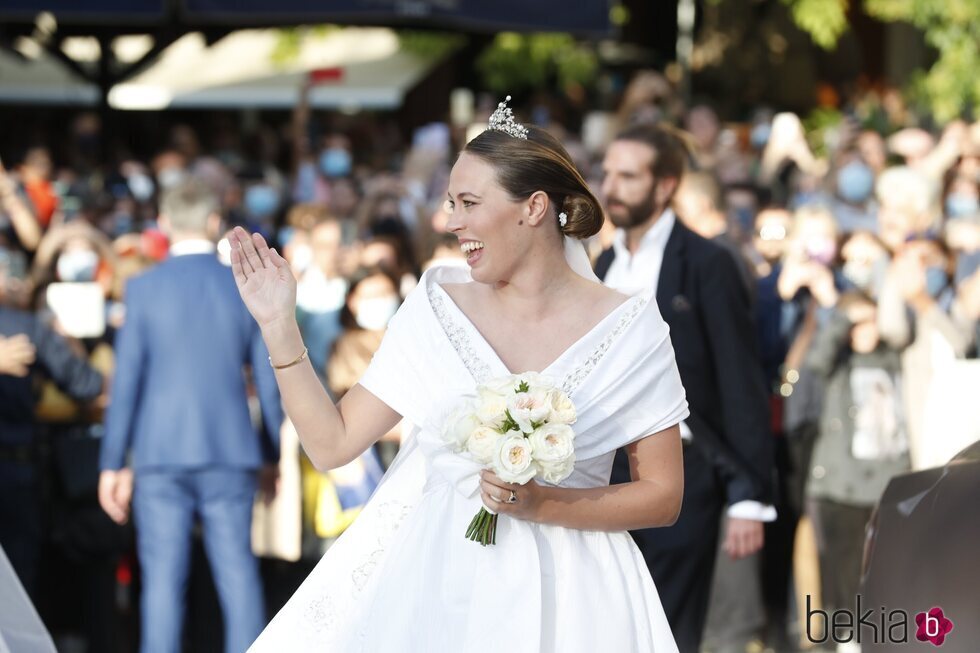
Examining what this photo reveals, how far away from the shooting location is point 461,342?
162 inches

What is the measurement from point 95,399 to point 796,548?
12.4 feet

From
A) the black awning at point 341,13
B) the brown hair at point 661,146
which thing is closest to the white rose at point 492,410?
the brown hair at point 661,146

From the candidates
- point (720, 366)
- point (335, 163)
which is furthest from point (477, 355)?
point (335, 163)

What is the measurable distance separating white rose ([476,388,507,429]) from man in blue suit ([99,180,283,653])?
3674 millimetres

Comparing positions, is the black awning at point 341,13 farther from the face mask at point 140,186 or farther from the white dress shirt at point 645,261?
the white dress shirt at point 645,261

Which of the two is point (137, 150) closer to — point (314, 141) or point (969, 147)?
point (314, 141)

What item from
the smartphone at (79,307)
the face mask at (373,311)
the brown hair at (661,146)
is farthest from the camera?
the smartphone at (79,307)

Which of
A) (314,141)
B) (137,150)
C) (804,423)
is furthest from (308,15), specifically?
(137,150)

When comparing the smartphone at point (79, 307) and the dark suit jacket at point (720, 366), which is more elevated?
the smartphone at point (79, 307)

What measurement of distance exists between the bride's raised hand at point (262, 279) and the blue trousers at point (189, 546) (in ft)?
10.9

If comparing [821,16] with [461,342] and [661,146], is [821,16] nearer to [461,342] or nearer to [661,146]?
[661,146]

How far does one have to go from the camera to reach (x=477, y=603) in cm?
393

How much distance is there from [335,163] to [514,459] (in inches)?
451

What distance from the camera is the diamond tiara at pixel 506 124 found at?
416cm
